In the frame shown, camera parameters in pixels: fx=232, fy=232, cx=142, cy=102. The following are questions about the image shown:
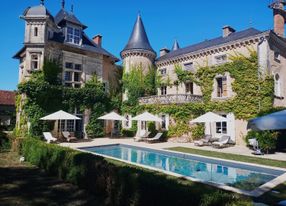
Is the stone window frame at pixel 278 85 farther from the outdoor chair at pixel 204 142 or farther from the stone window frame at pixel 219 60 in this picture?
the outdoor chair at pixel 204 142

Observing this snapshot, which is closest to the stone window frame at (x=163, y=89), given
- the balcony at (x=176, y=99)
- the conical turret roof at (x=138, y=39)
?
the balcony at (x=176, y=99)

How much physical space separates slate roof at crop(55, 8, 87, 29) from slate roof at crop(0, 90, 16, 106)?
15840 mm

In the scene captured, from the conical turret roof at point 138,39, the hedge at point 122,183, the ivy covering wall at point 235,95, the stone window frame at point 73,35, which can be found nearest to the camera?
the hedge at point 122,183

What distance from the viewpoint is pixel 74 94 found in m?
23.4

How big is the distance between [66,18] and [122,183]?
22434 mm

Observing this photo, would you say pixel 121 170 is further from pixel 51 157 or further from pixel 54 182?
pixel 51 157

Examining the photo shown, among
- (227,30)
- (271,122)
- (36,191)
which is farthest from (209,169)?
(227,30)

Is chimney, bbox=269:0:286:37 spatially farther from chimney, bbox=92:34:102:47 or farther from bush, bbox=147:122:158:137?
chimney, bbox=92:34:102:47

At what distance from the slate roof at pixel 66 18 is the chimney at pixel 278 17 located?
65.8ft

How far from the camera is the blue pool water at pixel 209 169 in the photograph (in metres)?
9.50

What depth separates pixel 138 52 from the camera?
87.6ft

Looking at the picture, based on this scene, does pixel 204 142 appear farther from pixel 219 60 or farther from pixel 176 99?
pixel 219 60

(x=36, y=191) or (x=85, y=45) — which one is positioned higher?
(x=85, y=45)

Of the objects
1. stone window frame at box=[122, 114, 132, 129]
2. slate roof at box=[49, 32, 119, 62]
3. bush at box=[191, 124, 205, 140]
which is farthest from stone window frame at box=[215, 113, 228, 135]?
slate roof at box=[49, 32, 119, 62]
